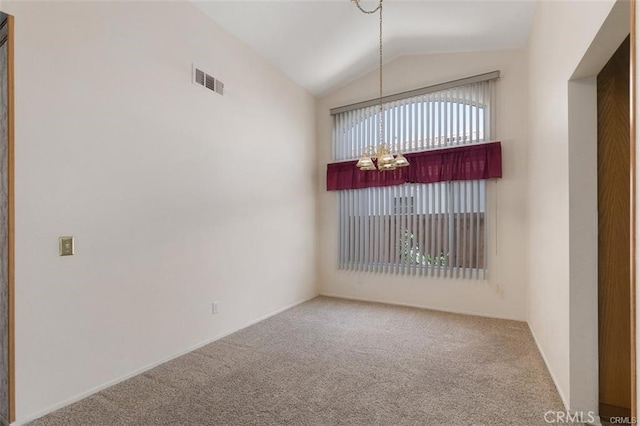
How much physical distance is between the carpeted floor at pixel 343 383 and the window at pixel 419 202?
1.10 m

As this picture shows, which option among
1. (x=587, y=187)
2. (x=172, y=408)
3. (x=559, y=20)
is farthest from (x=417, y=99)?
(x=172, y=408)

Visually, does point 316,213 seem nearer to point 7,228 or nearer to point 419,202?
point 419,202

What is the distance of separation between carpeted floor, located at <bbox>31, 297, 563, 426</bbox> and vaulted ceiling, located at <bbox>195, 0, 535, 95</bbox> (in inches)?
A: 135

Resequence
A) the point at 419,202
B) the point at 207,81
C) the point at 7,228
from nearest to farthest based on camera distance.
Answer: the point at 7,228 → the point at 207,81 → the point at 419,202

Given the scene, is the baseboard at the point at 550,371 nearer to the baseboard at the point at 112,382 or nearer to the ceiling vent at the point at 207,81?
the baseboard at the point at 112,382

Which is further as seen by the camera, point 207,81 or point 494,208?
point 494,208

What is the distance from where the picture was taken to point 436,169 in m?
4.38

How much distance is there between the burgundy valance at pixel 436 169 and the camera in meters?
4.04

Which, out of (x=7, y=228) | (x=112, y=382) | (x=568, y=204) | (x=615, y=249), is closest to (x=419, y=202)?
(x=568, y=204)

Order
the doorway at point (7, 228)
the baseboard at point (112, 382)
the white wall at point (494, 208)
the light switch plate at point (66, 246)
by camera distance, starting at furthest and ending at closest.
→ 1. the white wall at point (494, 208)
2. the light switch plate at point (66, 246)
3. the baseboard at point (112, 382)
4. the doorway at point (7, 228)

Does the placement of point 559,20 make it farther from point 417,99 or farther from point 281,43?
point 281,43

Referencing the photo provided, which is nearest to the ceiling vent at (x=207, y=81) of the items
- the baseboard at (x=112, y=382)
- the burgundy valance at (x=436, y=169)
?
the burgundy valance at (x=436, y=169)

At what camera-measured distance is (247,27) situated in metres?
3.56

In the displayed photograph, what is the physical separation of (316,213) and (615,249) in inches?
155
